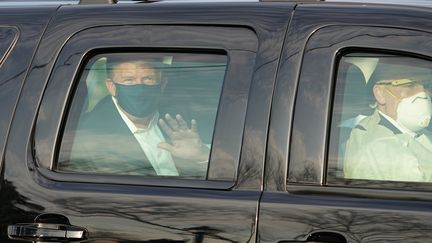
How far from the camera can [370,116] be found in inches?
129

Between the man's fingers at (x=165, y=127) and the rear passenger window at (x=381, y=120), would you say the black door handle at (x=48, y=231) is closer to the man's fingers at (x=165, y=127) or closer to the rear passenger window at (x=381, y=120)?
the man's fingers at (x=165, y=127)

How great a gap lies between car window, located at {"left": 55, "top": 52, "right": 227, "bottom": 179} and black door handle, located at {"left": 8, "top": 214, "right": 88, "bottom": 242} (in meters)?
0.23

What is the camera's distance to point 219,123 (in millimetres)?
Answer: 3350

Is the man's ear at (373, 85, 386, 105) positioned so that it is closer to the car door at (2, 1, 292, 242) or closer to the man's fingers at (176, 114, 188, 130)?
the car door at (2, 1, 292, 242)

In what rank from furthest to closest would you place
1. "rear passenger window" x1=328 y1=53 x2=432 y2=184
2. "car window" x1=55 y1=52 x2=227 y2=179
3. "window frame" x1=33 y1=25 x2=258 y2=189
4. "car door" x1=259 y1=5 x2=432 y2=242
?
"car window" x1=55 y1=52 x2=227 y2=179 < "window frame" x1=33 y1=25 x2=258 y2=189 < "rear passenger window" x1=328 y1=53 x2=432 y2=184 < "car door" x1=259 y1=5 x2=432 y2=242

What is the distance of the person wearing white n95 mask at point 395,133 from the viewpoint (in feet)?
10.4

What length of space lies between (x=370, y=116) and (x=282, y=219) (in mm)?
476

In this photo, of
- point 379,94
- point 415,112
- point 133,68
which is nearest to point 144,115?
point 133,68

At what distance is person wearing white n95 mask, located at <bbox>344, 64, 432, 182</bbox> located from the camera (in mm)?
3160

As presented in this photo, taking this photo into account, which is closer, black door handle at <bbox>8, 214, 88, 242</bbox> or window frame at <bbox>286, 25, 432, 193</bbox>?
window frame at <bbox>286, 25, 432, 193</bbox>

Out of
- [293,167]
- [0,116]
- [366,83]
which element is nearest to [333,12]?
[366,83]

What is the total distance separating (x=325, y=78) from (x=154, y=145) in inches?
26.4

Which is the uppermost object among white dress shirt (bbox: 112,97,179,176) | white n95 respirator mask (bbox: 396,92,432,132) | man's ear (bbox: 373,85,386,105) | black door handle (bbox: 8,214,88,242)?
man's ear (bbox: 373,85,386,105)

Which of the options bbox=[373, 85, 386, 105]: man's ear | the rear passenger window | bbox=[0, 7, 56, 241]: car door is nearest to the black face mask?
bbox=[0, 7, 56, 241]: car door
